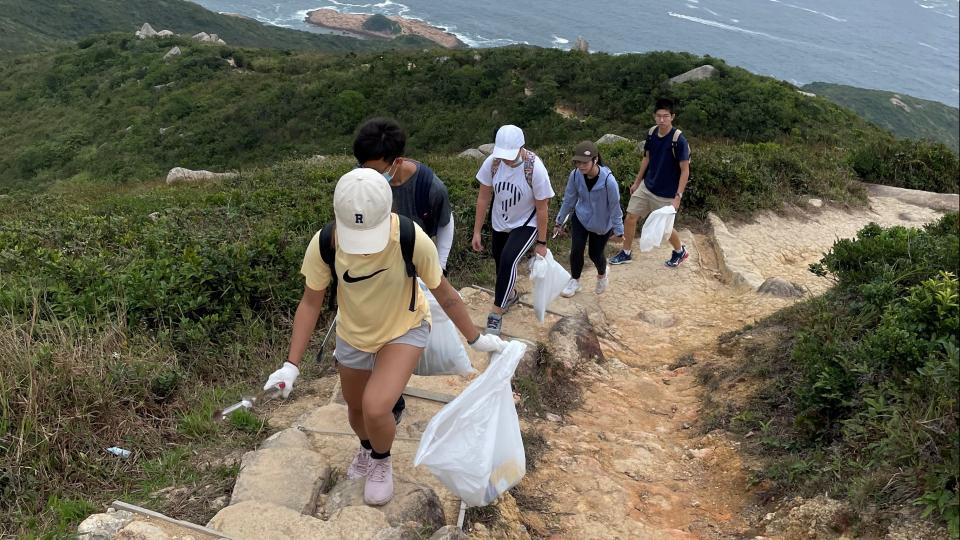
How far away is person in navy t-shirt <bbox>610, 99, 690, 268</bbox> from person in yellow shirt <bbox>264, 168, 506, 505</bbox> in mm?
3850

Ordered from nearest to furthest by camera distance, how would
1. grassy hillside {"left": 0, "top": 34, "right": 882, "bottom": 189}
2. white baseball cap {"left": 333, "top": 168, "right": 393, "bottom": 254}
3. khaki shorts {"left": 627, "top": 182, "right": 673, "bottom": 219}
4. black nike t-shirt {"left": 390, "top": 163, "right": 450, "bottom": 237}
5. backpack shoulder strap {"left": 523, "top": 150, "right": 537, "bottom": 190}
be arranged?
white baseball cap {"left": 333, "top": 168, "right": 393, "bottom": 254}
black nike t-shirt {"left": 390, "top": 163, "right": 450, "bottom": 237}
backpack shoulder strap {"left": 523, "top": 150, "right": 537, "bottom": 190}
khaki shorts {"left": 627, "top": 182, "right": 673, "bottom": 219}
grassy hillside {"left": 0, "top": 34, "right": 882, "bottom": 189}

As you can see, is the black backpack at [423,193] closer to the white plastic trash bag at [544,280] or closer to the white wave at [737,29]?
the white plastic trash bag at [544,280]

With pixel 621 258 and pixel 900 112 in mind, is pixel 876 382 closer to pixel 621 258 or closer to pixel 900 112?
A: pixel 621 258

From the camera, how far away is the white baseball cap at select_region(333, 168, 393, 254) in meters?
2.48

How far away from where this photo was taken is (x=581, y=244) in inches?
231

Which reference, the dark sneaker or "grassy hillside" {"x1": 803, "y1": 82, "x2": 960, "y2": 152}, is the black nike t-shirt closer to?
the dark sneaker

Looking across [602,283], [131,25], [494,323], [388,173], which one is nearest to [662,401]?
[494,323]

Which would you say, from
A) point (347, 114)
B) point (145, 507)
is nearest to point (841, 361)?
point (145, 507)

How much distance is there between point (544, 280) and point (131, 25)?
257 feet

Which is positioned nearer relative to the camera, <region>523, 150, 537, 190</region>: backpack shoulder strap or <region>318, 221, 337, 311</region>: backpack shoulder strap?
<region>318, 221, 337, 311</region>: backpack shoulder strap

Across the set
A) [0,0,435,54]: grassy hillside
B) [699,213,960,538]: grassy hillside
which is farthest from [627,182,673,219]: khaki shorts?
[0,0,435,54]: grassy hillside

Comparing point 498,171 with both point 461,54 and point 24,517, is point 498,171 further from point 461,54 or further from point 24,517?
point 461,54

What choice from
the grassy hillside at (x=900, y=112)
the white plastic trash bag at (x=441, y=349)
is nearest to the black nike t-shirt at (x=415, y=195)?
the white plastic trash bag at (x=441, y=349)

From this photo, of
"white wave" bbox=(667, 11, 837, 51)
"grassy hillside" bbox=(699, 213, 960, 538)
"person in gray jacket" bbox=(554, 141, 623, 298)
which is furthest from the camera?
"white wave" bbox=(667, 11, 837, 51)
